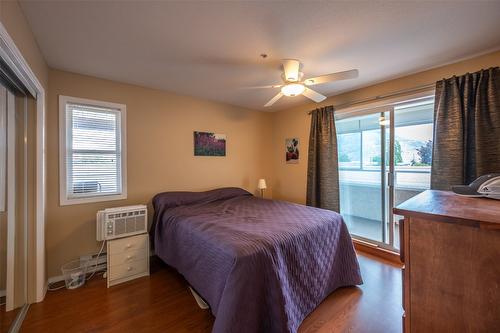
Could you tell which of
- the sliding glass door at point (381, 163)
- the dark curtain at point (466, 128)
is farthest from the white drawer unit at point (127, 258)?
the dark curtain at point (466, 128)

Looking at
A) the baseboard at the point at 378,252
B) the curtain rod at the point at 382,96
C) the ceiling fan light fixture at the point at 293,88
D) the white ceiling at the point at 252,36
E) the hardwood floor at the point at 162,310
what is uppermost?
the white ceiling at the point at 252,36

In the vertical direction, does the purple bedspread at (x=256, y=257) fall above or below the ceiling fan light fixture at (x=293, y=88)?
below

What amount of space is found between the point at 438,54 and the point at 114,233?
388cm

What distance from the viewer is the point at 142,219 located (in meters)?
2.55

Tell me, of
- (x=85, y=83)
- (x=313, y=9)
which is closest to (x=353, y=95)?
(x=313, y=9)

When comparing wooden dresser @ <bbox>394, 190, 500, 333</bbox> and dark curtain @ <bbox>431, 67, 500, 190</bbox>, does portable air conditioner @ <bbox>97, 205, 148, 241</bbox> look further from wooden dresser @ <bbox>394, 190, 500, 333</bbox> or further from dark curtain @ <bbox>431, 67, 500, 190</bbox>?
dark curtain @ <bbox>431, 67, 500, 190</bbox>

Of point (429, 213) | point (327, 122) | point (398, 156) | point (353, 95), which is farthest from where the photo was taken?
point (327, 122)

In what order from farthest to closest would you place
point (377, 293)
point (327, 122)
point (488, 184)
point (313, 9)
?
point (327, 122) → point (377, 293) → point (313, 9) → point (488, 184)

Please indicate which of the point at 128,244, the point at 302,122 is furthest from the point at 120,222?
the point at 302,122

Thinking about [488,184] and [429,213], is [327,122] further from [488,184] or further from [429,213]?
[429,213]

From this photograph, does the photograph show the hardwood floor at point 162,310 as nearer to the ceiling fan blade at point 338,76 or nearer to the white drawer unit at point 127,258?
the white drawer unit at point 127,258

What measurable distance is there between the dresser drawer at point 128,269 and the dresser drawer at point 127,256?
32mm

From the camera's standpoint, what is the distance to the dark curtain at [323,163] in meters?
3.30

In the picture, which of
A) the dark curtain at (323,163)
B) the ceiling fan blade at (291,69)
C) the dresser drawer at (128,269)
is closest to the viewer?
the ceiling fan blade at (291,69)
